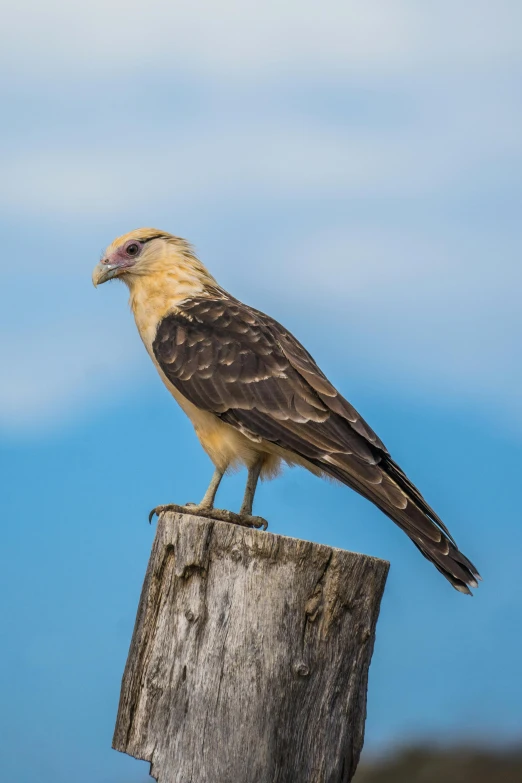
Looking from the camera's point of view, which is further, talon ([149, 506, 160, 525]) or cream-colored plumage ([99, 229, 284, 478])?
cream-colored plumage ([99, 229, 284, 478])

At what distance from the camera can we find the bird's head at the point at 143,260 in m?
6.62

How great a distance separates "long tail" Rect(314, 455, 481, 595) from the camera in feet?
15.4

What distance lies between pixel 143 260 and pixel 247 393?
5.39ft

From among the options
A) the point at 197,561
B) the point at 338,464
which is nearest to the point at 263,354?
the point at 338,464

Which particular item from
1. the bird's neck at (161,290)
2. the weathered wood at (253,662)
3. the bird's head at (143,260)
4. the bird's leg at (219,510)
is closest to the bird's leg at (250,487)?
the bird's leg at (219,510)

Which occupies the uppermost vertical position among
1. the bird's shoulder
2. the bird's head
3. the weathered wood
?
the bird's head

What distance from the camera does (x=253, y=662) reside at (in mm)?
4273

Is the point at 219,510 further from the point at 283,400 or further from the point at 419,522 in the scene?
the point at 419,522

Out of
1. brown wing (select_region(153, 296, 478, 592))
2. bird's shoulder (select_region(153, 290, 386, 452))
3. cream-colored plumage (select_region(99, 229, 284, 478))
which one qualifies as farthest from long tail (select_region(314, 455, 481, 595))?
cream-colored plumage (select_region(99, 229, 284, 478))

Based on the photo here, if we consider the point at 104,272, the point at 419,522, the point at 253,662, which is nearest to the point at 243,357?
the point at 104,272

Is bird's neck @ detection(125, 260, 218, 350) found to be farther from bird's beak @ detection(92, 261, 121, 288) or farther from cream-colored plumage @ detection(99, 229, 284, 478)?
bird's beak @ detection(92, 261, 121, 288)

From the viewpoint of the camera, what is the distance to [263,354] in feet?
18.9

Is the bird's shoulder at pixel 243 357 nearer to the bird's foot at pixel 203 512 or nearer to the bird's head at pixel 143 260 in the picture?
the bird's head at pixel 143 260

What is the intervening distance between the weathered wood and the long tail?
0.37m
